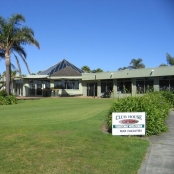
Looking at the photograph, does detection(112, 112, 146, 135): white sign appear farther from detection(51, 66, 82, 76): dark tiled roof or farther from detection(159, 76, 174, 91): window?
detection(51, 66, 82, 76): dark tiled roof

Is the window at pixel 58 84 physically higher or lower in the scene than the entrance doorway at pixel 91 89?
higher

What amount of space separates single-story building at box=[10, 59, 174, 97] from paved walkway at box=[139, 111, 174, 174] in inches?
976

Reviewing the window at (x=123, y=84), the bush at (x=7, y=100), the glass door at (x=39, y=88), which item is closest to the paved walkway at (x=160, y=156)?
the bush at (x=7, y=100)

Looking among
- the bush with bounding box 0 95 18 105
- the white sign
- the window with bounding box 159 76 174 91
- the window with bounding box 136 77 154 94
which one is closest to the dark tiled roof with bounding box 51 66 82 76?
the window with bounding box 136 77 154 94

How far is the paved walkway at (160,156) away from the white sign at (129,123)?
0.45 m

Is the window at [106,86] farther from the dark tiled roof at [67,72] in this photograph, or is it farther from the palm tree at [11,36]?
the palm tree at [11,36]

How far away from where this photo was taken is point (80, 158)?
18.5 ft

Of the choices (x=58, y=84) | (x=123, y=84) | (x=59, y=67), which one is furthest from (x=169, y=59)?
(x=58, y=84)

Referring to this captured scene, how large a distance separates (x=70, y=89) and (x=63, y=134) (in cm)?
3565

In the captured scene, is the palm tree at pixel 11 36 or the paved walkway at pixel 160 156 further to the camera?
the palm tree at pixel 11 36

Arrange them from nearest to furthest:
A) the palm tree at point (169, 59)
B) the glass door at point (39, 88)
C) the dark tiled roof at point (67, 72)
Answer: the dark tiled roof at point (67, 72) → the glass door at point (39, 88) → the palm tree at point (169, 59)

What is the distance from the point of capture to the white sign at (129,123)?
7.95 m

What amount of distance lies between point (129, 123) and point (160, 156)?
2.14 metres

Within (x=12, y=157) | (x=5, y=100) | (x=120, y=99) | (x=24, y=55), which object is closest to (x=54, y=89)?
(x=24, y=55)
